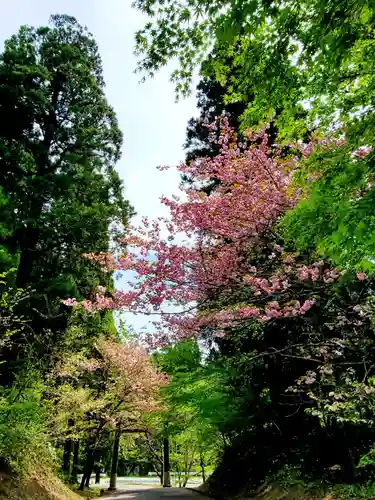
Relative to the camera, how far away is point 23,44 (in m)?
15.8

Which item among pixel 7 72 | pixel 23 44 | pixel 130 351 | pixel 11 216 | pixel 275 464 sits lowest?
pixel 275 464

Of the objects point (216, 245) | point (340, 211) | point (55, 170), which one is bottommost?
point (340, 211)

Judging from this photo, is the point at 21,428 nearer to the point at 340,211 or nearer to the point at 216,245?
the point at 216,245

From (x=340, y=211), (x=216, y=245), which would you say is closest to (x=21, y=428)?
(x=216, y=245)

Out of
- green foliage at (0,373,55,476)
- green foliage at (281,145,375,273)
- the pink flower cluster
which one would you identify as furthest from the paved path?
green foliage at (281,145,375,273)

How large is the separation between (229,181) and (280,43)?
5030mm

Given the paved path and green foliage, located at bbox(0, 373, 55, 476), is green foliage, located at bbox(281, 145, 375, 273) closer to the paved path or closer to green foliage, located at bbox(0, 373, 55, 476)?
green foliage, located at bbox(0, 373, 55, 476)

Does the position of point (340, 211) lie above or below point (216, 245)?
below

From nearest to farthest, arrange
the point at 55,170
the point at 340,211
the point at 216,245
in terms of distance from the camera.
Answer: the point at 340,211
the point at 216,245
the point at 55,170

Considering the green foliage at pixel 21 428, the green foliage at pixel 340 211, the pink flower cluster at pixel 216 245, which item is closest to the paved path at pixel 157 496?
the green foliage at pixel 21 428

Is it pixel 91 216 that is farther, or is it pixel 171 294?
pixel 91 216

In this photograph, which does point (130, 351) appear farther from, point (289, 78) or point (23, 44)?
point (289, 78)

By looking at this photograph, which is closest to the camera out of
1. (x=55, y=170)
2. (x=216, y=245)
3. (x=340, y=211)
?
(x=340, y=211)

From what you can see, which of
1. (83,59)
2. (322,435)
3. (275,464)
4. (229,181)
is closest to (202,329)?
(229,181)
